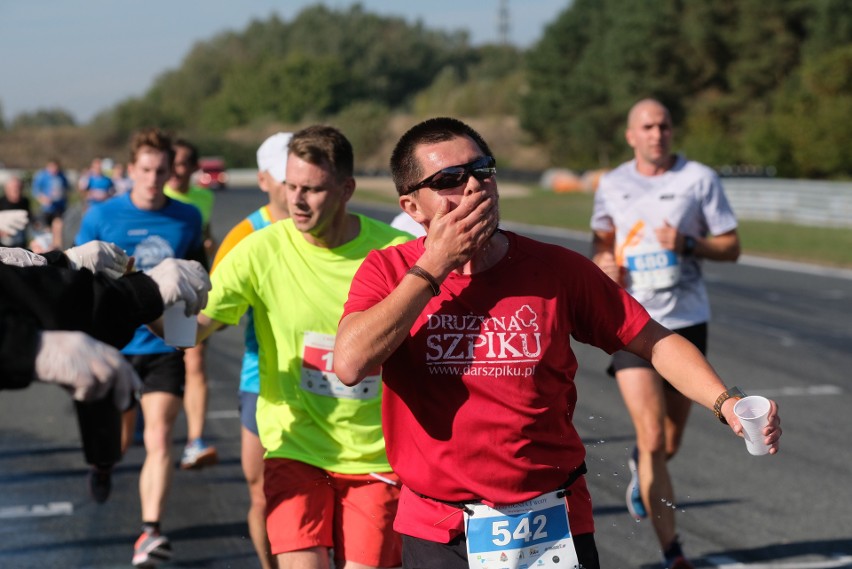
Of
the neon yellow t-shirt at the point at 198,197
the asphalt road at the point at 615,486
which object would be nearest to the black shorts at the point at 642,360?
the asphalt road at the point at 615,486

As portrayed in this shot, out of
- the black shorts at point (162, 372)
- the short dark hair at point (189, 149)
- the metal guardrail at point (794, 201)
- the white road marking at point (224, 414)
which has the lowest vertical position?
the metal guardrail at point (794, 201)

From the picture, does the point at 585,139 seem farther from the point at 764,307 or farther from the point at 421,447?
the point at 421,447

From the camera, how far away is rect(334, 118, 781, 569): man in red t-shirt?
3678 millimetres

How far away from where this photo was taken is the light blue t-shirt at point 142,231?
316 inches

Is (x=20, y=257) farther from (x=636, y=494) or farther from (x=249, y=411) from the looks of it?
(x=636, y=494)

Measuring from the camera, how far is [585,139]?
81.1 metres

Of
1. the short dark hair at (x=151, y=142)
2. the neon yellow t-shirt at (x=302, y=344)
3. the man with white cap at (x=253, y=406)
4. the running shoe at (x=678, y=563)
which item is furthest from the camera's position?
the short dark hair at (x=151, y=142)

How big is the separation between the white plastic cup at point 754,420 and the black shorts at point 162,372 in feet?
15.3

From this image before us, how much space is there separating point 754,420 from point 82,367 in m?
1.83

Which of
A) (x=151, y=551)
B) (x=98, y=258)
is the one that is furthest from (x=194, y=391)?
(x=98, y=258)

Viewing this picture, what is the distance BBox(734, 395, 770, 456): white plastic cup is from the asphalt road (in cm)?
63

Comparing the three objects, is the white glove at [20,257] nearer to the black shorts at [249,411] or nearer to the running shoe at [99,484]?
the black shorts at [249,411]

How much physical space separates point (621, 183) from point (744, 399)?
4.21m

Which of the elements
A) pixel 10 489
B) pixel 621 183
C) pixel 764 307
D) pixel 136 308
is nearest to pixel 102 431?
pixel 136 308
